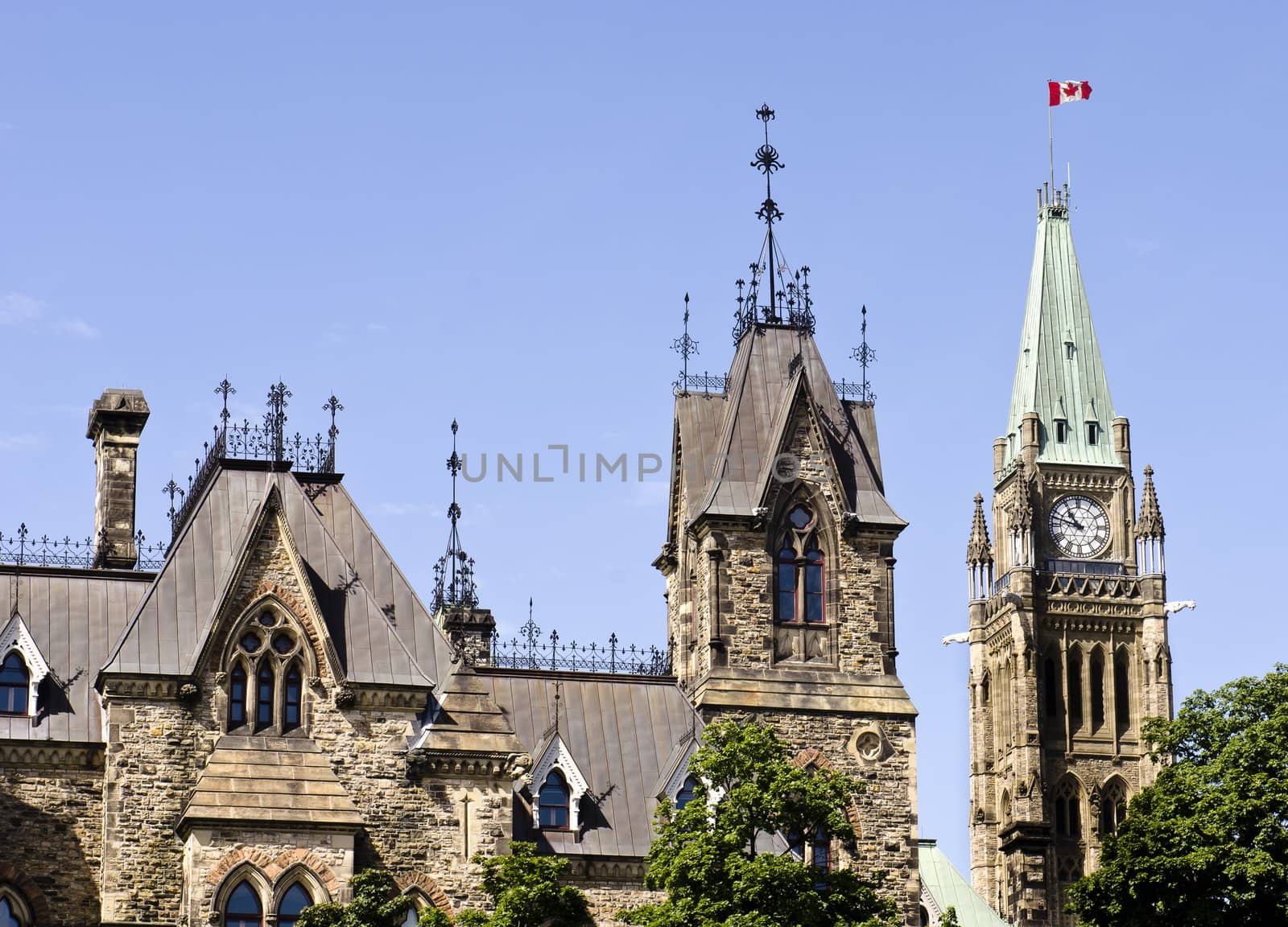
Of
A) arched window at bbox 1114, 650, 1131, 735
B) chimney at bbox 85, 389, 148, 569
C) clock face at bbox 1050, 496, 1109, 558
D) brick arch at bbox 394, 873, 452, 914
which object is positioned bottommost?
brick arch at bbox 394, 873, 452, 914

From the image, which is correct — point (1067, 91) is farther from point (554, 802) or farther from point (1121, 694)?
point (554, 802)

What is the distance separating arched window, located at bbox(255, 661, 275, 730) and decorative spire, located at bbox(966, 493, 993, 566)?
11091 cm

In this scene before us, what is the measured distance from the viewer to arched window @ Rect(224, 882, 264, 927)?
58812 millimetres

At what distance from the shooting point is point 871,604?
68.9 metres

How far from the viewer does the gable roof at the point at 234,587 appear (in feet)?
201

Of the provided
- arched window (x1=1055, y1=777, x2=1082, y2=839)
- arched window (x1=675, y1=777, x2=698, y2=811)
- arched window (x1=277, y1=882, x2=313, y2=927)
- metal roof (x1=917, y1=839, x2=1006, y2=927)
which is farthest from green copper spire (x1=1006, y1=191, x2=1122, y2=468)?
arched window (x1=277, y1=882, x2=313, y2=927)

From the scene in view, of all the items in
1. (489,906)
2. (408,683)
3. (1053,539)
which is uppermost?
(1053,539)

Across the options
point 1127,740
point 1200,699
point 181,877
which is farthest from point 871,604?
point 1127,740

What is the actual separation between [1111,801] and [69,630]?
10623cm

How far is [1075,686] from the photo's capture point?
543ft

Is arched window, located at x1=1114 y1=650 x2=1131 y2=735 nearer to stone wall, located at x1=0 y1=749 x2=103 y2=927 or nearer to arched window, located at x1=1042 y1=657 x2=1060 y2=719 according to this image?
arched window, located at x1=1042 y1=657 x2=1060 y2=719

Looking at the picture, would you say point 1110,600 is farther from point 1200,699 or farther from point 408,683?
point 408,683

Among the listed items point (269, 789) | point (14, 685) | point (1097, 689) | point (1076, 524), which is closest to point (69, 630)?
point (14, 685)

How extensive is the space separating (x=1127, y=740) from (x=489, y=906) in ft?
349
